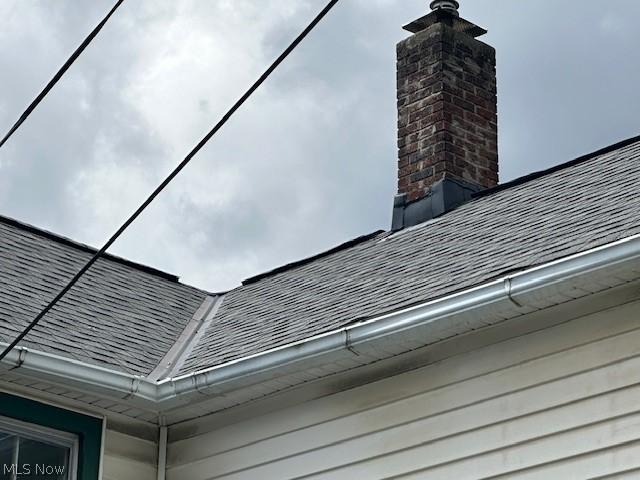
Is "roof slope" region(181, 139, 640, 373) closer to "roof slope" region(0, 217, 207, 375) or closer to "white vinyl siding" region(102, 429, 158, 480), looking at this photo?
"roof slope" region(0, 217, 207, 375)

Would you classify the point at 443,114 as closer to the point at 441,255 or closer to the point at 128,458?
the point at 441,255

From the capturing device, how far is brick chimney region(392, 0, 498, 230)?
11.6m

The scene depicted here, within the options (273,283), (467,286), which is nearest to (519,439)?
(467,286)

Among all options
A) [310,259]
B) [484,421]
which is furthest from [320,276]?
[484,421]

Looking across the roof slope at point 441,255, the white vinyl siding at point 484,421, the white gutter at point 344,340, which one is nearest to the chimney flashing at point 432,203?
the roof slope at point 441,255

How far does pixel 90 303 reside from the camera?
423 inches

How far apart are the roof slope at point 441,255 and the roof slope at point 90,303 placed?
381 mm

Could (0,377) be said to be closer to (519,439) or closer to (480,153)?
(519,439)

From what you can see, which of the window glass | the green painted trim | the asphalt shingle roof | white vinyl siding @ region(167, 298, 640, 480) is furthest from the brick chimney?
the window glass

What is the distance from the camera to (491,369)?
26.8ft

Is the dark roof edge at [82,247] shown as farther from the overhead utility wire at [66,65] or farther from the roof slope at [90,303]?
the overhead utility wire at [66,65]

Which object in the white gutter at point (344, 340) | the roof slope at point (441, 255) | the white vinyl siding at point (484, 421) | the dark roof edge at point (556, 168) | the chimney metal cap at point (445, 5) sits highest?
the chimney metal cap at point (445, 5)

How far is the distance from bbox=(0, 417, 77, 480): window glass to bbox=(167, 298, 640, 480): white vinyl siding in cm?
88

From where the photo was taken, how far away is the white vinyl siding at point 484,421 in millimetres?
7594
